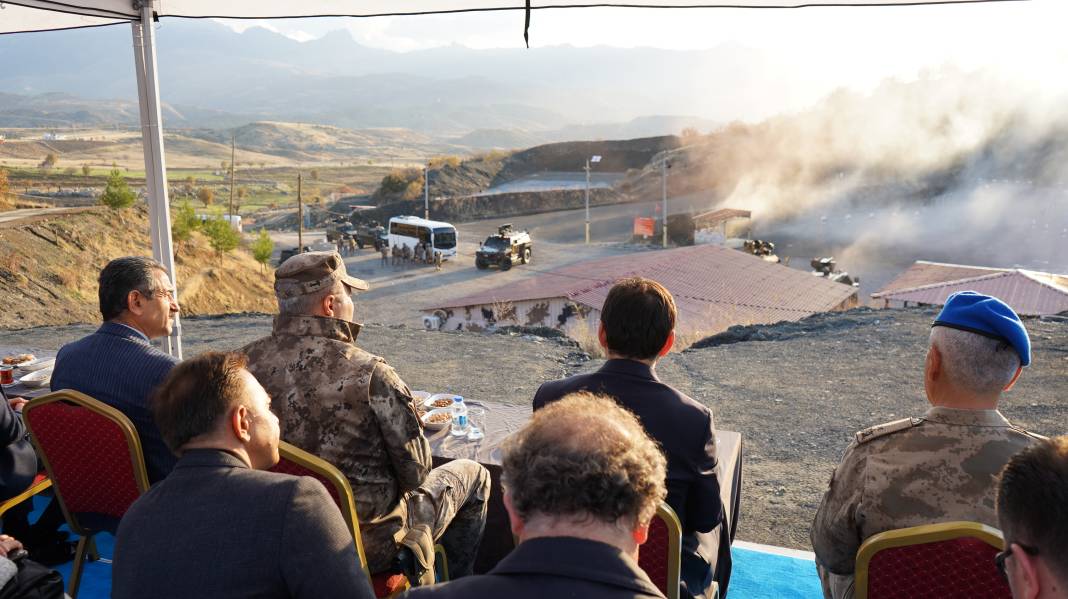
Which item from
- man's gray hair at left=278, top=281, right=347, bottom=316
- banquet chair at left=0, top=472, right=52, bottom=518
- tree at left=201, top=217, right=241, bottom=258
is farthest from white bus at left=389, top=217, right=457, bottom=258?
man's gray hair at left=278, top=281, right=347, bottom=316

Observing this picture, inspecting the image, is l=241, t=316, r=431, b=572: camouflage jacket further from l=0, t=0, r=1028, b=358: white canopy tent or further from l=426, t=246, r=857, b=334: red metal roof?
l=426, t=246, r=857, b=334: red metal roof

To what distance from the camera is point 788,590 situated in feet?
10.9

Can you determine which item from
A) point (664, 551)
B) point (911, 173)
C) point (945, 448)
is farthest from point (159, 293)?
point (911, 173)

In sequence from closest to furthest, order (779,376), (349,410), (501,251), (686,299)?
(349,410)
(779,376)
(686,299)
(501,251)

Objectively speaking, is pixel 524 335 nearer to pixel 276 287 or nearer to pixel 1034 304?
pixel 276 287

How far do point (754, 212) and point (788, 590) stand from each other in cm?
8619

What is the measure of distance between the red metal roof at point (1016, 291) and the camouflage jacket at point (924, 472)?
17311 mm

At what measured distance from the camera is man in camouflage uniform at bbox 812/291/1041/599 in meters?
1.83

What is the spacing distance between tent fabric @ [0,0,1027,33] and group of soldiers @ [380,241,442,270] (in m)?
33.2

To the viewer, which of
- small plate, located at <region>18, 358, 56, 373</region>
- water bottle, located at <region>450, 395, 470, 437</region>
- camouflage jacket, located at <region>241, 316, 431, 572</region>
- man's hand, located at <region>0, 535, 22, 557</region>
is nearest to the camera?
man's hand, located at <region>0, 535, 22, 557</region>

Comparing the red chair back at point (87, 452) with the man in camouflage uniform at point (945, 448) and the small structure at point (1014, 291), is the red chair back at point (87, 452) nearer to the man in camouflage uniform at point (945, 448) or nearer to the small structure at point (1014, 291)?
the man in camouflage uniform at point (945, 448)

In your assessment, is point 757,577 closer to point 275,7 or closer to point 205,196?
point 275,7

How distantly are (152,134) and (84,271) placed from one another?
19.1 m

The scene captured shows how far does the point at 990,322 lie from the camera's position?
6.34 feet
